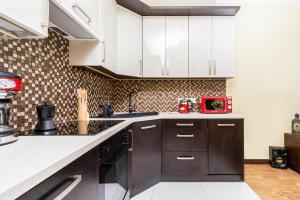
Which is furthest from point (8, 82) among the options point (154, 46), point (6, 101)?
point (154, 46)

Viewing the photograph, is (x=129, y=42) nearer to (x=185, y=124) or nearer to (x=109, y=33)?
(x=109, y=33)

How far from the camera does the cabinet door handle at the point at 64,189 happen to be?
2.07 ft

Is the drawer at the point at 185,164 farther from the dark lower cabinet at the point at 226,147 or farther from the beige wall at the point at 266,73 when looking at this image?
the beige wall at the point at 266,73

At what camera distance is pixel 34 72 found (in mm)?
1449

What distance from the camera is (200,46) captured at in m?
2.88

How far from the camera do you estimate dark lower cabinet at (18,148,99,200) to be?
61cm

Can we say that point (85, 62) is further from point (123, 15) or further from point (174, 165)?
point (174, 165)

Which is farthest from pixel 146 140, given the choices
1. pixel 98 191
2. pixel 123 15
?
pixel 123 15

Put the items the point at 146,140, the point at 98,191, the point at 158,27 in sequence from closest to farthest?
the point at 98,191, the point at 146,140, the point at 158,27

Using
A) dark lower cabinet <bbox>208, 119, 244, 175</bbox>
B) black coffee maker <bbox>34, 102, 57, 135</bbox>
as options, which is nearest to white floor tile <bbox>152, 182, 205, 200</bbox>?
dark lower cabinet <bbox>208, 119, 244, 175</bbox>

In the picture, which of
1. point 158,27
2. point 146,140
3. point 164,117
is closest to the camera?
point 146,140

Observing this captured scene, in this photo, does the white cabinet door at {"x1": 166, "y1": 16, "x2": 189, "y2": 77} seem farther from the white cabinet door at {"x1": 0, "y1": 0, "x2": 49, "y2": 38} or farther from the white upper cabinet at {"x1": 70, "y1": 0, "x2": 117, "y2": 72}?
the white cabinet door at {"x1": 0, "y1": 0, "x2": 49, "y2": 38}

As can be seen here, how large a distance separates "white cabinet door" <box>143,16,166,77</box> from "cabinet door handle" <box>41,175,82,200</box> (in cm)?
218

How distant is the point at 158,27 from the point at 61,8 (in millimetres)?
1904
